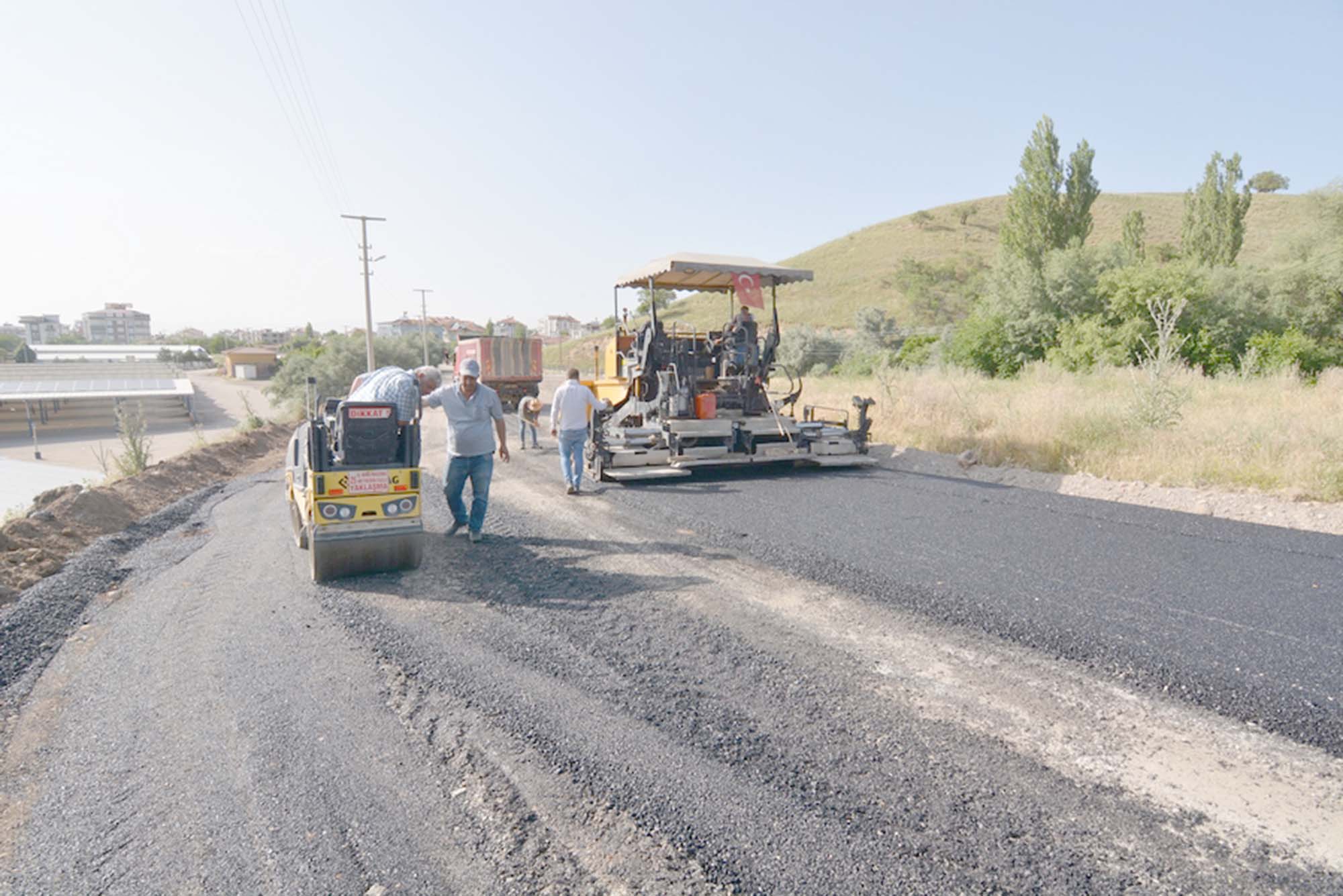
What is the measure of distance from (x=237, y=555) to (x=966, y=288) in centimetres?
4567

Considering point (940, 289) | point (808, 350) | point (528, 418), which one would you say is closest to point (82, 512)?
point (528, 418)

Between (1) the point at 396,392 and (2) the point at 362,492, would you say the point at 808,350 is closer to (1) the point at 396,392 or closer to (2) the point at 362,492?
(1) the point at 396,392

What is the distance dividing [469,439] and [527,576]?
157 centimetres

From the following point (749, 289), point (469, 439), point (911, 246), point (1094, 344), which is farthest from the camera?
point (911, 246)

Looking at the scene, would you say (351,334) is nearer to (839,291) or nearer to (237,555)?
(839,291)

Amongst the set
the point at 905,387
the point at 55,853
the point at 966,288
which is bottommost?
the point at 55,853

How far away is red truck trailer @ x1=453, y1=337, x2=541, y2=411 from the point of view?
885 inches

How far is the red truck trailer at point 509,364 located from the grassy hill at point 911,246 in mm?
19316

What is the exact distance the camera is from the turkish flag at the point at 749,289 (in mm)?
9664

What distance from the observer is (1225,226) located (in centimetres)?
3209

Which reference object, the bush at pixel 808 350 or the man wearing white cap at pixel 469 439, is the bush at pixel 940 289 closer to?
the bush at pixel 808 350

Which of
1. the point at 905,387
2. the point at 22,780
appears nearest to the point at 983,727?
the point at 22,780

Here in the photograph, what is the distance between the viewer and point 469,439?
245 inches

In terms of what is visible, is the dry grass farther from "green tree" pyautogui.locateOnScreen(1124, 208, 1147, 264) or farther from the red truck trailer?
"green tree" pyautogui.locateOnScreen(1124, 208, 1147, 264)
